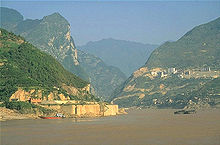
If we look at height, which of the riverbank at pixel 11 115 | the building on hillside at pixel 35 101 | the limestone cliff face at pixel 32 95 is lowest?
the riverbank at pixel 11 115

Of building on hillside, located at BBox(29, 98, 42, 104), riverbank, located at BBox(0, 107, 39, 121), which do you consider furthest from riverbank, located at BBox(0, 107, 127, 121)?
building on hillside, located at BBox(29, 98, 42, 104)

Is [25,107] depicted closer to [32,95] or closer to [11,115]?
[11,115]

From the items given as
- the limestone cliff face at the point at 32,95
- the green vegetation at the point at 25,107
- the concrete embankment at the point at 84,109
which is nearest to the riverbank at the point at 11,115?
the green vegetation at the point at 25,107

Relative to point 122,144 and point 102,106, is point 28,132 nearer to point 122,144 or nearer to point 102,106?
point 122,144

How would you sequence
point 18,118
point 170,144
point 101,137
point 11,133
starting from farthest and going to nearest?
1. point 18,118
2. point 11,133
3. point 101,137
4. point 170,144

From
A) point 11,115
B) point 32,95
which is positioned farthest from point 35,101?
point 11,115

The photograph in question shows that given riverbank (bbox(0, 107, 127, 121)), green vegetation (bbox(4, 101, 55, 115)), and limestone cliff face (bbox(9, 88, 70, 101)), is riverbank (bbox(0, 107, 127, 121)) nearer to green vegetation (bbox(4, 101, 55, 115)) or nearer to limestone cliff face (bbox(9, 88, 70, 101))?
green vegetation (bbox(4, 101, 55, 115))

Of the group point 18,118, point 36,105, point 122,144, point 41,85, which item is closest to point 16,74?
point 41,85

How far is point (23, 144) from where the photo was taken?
3034 inches

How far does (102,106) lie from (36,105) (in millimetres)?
33694

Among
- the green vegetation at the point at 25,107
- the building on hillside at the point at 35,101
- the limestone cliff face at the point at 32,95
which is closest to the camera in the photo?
the green vegetation at the point at 25,107

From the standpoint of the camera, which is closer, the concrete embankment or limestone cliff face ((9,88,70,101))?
the concrete embankment

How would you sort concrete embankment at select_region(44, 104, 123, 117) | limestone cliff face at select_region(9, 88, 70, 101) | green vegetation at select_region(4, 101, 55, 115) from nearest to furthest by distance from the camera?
1. green vegetation at select_region(4, 101, 55, 115)
2. concrete embankment at select_region(44, 104, 123, 117)
3. limestone cliff face at select_region(9, 88, 70, 101)

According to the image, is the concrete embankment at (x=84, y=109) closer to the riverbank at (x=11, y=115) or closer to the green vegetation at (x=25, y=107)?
the green vegetation at (x=25, y=107)
